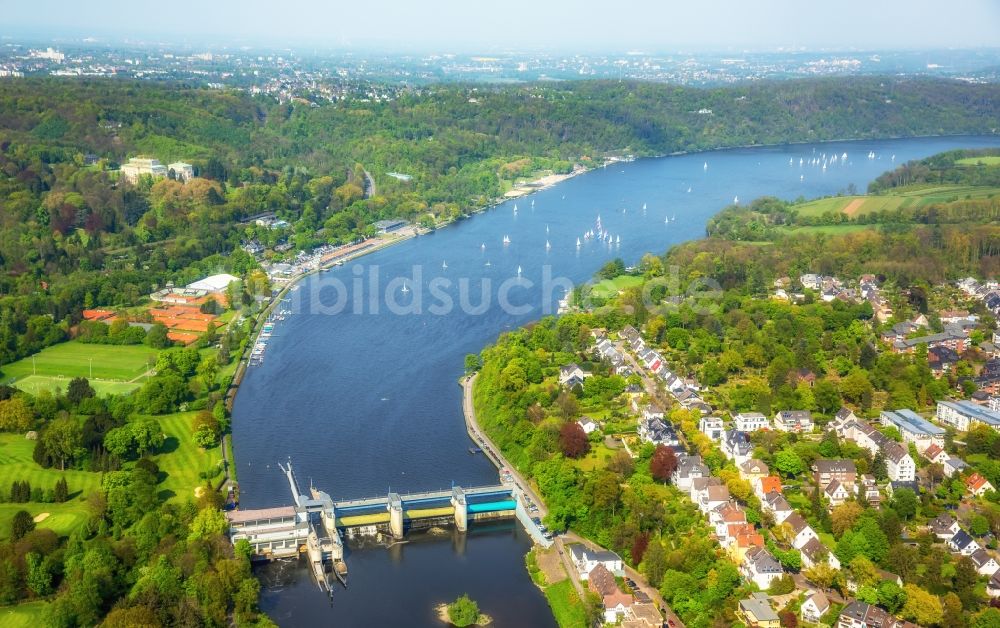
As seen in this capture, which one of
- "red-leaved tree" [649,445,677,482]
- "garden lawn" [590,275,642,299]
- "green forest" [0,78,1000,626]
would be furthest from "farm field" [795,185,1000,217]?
"red-leaved tree" [649,445,677,482]

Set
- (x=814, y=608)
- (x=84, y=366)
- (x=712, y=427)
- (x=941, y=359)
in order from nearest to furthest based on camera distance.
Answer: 1. (x=814, y=608)
2. (x=712, y=427)
3. (x=941, y=359)
4. (x=84, y=366)

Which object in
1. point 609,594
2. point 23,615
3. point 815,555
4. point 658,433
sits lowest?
point 23,615

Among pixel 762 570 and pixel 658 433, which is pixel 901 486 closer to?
pixel 762 570

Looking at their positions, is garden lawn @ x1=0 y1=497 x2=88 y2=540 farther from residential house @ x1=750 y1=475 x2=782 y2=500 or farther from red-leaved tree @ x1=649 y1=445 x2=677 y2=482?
residential house @ x1=750 y1=475 x2=782 y2=500

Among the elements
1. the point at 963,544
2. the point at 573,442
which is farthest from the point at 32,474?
the point at 963,544

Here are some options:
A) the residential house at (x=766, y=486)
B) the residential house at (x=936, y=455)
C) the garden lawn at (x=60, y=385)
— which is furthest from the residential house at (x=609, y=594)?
the garden lawn at (x=60, y=385)

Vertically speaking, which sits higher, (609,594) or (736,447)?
(736,447)

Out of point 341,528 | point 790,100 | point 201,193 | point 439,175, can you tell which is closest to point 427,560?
point 341,528
